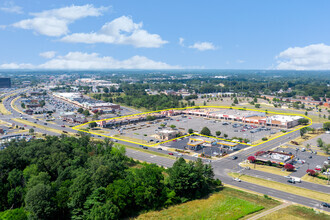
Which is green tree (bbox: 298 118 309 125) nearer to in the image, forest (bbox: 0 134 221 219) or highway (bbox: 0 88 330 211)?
highway (bbox: 0 88 330 211)

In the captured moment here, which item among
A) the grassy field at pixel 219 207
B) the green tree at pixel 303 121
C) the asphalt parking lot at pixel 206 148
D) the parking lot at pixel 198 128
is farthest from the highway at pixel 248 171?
the green tree at pixel 303 121

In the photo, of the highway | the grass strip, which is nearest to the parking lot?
the highway

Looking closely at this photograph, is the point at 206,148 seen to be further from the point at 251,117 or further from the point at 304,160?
the point at 251,117

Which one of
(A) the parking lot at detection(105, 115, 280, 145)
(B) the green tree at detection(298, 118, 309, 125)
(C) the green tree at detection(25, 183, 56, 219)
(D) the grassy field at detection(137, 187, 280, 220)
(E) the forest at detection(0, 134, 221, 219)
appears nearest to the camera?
(C) the green tree at detection(25, 183, 56, 219)

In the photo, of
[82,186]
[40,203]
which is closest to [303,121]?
[82,186]

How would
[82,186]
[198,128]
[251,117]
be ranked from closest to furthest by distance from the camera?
1. [82,186]
2. [198,128]
3. [251,117]

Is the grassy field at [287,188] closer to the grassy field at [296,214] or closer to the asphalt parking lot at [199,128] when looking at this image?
the grassy field at [296,214]
